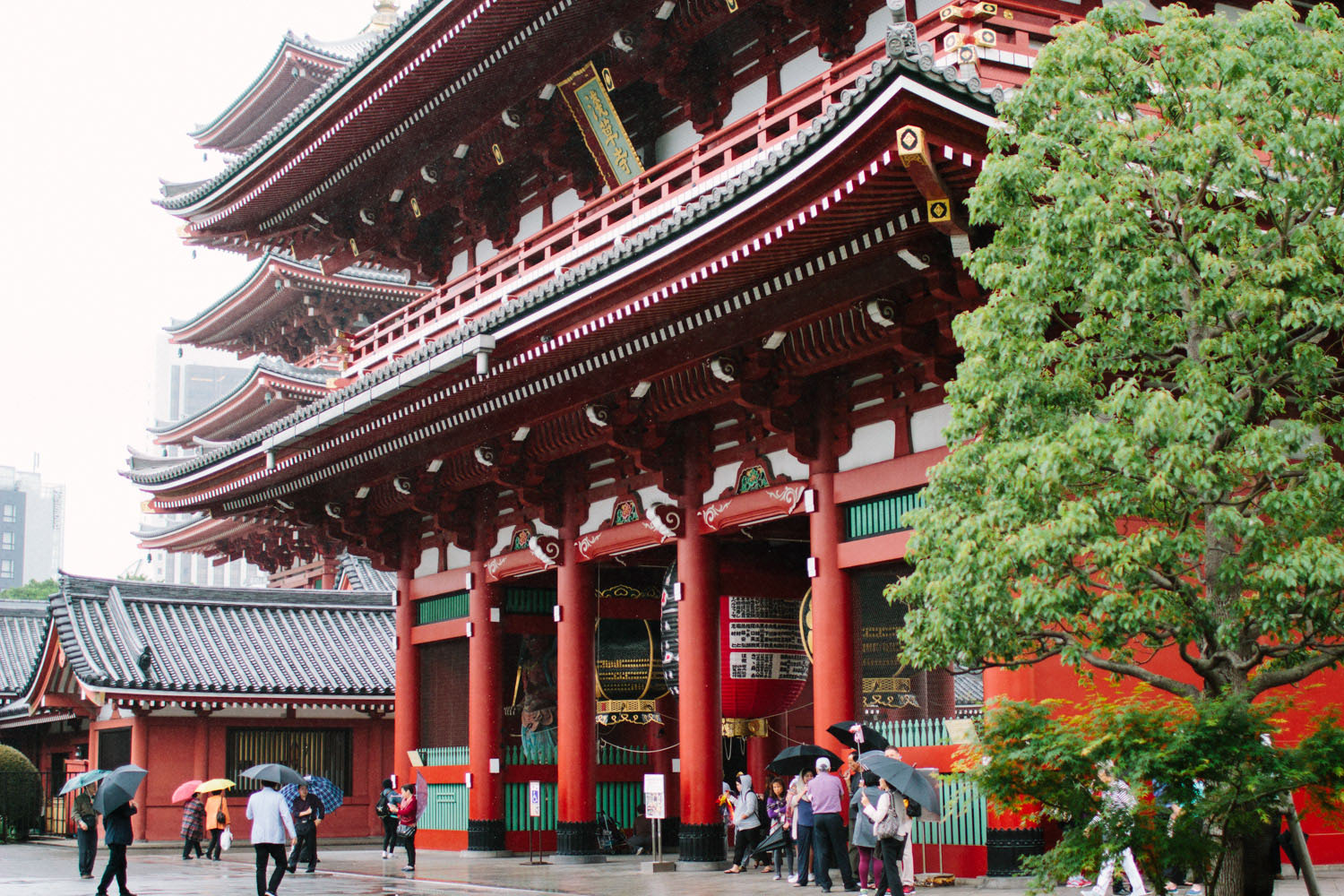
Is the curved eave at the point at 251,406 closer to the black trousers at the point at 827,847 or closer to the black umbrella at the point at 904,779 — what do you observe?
the black trousers at the point at 827,847

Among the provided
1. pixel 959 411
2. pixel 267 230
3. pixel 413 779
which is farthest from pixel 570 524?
pixel 959 411

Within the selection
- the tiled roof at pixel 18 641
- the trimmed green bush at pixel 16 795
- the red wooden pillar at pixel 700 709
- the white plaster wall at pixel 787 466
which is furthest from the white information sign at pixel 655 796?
the tiled roof at pixel 18 641

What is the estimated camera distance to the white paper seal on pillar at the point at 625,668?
2266 centimetres

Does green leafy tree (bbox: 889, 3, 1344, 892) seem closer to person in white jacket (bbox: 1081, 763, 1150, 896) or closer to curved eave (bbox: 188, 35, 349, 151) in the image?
person in white jacket (bbox: 1081, 763, 1150, 896)

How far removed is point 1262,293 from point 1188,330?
0.72m

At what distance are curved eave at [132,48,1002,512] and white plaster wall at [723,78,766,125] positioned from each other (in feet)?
13.4

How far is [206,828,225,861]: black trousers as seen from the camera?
27234mm

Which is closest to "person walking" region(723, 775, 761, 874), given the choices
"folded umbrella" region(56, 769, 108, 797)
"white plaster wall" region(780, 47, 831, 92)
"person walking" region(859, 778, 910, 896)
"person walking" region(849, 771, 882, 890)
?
"person walking" region(849, 771, 882, 890)

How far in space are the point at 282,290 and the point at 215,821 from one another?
22.1 m

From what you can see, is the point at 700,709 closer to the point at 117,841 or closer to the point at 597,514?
the point at 597,514

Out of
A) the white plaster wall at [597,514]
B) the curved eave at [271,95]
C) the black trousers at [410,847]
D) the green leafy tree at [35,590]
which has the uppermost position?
the curved eave at [271,95]

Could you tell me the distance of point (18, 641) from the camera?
141 ft

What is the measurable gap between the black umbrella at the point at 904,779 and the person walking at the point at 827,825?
78.0 inches

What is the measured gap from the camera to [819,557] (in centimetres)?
1742
